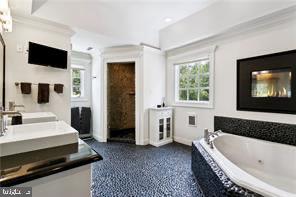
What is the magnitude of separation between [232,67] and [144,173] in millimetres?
2372

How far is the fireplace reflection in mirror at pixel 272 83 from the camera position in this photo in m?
2.45

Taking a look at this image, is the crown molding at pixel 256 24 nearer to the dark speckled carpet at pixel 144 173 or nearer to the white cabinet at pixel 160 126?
the white cabinet at pixel 160 126

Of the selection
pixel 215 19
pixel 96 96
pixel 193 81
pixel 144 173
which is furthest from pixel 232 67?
pixel 96 96

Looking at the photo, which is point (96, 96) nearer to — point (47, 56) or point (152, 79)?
point (152, 79)

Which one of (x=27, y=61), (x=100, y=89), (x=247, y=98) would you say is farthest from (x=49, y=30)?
(x=247, y=98)

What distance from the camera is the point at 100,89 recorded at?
4.27m

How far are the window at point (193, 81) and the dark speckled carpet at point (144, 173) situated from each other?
3.86 feet

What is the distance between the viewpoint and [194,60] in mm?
3793

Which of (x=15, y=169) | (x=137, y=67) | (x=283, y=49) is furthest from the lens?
(x=137, y=67)

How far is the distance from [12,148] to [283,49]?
3231mm

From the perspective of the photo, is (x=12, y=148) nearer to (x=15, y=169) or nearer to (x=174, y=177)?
(x=15, y=169)

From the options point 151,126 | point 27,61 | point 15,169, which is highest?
point 27,61

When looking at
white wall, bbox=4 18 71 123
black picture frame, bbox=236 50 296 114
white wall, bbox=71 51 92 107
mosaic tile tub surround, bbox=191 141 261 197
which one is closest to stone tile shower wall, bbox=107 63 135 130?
white wall, bbox=71 51 92 107

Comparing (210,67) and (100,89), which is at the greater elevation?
(210,67)
